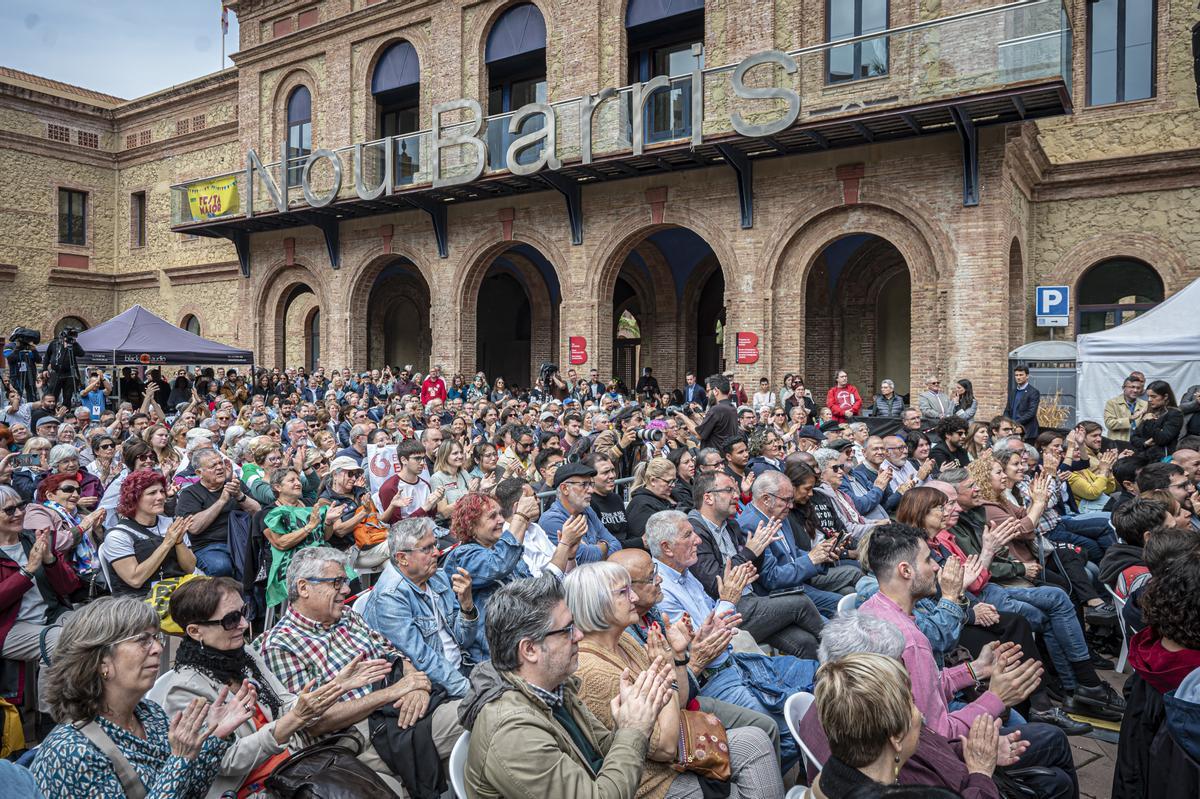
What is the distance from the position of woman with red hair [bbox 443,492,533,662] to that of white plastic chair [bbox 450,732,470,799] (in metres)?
1.51

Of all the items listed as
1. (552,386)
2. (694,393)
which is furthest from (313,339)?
(694,393)

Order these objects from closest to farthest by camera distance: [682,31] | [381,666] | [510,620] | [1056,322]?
[510,620]
[381,666]
[1056,322]
[682,31]

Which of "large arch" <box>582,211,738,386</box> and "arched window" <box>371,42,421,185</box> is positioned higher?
"arched window" <box>371,42,421,185</box>

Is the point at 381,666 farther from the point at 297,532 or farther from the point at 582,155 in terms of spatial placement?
the point at 582,155

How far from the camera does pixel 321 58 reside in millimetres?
21516

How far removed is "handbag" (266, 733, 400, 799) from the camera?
2604 millimetres

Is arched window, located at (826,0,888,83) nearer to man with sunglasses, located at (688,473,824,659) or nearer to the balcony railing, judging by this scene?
the balcony railing

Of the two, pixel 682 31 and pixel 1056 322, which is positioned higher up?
pixel 682 31

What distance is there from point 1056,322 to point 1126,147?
12.2 ft

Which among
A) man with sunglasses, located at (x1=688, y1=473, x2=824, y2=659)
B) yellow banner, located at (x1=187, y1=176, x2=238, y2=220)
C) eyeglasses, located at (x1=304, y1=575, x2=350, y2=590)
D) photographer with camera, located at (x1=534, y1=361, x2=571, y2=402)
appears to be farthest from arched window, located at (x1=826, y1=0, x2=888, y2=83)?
yellow banner, located at (x1=187, y1=176, x2=238, y2=220)

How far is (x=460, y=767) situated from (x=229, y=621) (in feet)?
3.86

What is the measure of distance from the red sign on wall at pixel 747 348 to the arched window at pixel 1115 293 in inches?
267

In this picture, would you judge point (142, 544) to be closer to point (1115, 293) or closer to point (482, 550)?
point (482, 550)

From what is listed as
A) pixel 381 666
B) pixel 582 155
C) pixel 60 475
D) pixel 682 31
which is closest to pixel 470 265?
pixel 582 155
